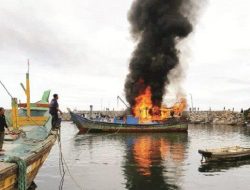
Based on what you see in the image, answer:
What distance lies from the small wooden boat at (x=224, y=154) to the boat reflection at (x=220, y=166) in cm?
36

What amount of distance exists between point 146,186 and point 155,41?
68.5 metres

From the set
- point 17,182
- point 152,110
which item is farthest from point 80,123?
point 17,182

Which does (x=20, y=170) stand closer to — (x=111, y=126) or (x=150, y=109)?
(x=111, y=126)

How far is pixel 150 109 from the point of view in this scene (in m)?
80.7

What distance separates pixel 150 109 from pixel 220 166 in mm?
53917

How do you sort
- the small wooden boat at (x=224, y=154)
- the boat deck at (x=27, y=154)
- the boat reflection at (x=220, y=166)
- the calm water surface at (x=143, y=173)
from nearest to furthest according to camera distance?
the boat deck at (x=27, y=154) < the calm water surface at (x=143, y=173) < the boat reflection at (x=220, y=166) < the small wooden boat at (x=224, y=154)

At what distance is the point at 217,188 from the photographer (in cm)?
2019

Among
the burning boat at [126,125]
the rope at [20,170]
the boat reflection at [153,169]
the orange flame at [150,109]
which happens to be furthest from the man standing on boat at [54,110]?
the orange flame at [150,109]

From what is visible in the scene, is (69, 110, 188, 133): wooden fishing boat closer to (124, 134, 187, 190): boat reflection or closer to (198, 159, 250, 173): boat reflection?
(124, 134, 187, 190): boat reflection

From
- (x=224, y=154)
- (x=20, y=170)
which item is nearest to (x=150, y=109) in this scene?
(x=224, y=154)

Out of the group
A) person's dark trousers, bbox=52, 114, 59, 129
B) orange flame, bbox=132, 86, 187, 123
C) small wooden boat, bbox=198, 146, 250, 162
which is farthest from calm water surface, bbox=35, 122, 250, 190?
orange flame, bbox=132, 86, 187, 123

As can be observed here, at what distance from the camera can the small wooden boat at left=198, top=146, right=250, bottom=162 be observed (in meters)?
27.8

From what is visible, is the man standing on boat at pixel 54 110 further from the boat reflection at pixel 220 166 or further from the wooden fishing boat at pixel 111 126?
the wooden fishing boat at pixel 111 126

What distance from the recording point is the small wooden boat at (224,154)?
2780cm
